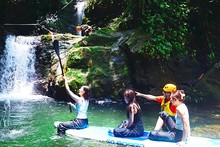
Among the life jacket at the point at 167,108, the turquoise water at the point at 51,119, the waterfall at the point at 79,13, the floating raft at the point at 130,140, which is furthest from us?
the waterfall at the point at 79,13

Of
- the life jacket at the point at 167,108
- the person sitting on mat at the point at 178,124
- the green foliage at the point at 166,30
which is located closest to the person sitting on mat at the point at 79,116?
the person sitting on mat at the point at 178,124

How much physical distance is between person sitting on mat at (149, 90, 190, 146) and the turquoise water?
1175mm

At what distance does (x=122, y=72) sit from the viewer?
37.6ft

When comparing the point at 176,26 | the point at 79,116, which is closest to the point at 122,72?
the point at 176,26

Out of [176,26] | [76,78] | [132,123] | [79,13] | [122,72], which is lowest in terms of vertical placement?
[132,123]

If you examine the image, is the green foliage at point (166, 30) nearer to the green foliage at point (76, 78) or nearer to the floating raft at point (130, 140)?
the green foliage at point (76, 78)

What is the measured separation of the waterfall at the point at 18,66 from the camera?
553 inches

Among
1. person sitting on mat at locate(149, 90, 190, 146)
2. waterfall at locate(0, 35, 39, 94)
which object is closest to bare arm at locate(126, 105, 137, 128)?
person sitting on mat at locate(149, 90, 190, 146)

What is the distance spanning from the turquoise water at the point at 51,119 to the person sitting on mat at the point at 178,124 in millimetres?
1175

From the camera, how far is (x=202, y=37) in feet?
40.8

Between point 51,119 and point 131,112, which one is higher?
point 131,112

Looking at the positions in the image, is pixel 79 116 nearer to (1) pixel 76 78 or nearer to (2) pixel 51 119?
(2) pixel 51 119

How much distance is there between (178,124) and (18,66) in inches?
428

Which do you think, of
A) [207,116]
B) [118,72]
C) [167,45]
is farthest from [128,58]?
[207,116]
